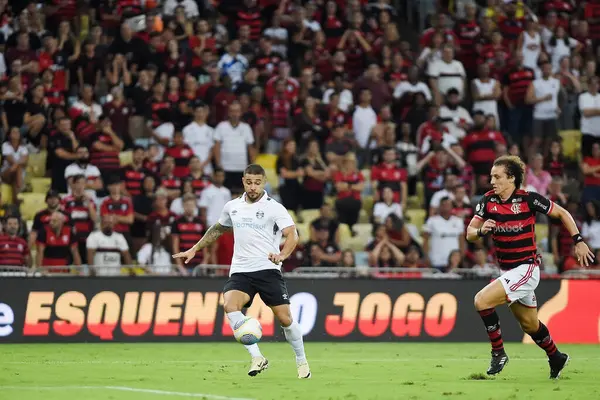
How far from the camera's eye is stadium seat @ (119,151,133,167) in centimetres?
2369

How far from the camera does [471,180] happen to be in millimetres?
24656

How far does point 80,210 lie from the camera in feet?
71.2

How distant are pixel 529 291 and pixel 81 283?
9.16 m

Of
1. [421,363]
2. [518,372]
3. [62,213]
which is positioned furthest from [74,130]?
[518,372]

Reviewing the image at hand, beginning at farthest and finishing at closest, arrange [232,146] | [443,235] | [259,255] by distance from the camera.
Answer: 1. [232,146]
2. [443,235]
3. [259,255]

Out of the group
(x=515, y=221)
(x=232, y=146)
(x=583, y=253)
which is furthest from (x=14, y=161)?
(x=583, y=253)

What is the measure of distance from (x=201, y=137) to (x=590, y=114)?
8731 mm

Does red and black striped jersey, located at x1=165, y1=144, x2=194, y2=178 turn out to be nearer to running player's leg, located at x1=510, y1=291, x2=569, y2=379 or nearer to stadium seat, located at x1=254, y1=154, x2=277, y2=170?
stadium seat, located at x1=254, y1=154, x2=277, y2=170

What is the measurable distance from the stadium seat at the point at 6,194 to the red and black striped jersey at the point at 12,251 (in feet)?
7.71

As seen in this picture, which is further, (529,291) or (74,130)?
(74,130)

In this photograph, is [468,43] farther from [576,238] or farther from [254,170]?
[254,170]

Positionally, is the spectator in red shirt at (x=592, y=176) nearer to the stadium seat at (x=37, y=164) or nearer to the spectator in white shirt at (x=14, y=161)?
the stadium seat at (x=37, y=164)

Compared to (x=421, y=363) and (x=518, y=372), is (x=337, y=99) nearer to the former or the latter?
(x=421, y=363)

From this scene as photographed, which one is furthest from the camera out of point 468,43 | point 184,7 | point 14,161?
point 468,43
